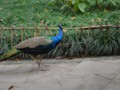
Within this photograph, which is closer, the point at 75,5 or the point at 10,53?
the point at 10,53

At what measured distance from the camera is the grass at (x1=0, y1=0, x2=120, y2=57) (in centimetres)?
691

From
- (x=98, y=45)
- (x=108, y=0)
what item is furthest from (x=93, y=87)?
(x=108, y=0)

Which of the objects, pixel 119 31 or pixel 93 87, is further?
pixel 119 31

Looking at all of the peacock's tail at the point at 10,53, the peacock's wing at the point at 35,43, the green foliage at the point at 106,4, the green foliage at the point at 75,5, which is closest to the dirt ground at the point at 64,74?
the peacock's tail at the point at 10,53

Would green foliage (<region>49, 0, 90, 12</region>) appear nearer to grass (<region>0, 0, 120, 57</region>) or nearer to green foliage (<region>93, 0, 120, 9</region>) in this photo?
grass (<region>0, 0, 120, 57</region>)

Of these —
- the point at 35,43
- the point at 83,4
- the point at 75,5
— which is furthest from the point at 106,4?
the point at 35,43

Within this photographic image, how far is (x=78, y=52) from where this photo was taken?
698 cm

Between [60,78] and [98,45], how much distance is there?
5.32ft

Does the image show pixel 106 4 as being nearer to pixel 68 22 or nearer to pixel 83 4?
pixel 83 4

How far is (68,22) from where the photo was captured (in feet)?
26.6

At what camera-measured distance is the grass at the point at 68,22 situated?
22.7ft

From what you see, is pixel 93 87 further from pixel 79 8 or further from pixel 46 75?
pixel 79 8

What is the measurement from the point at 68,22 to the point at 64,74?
257cm

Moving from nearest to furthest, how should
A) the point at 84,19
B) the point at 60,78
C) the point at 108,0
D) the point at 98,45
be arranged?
the point at 60,78 < the point at 98,45 < the point at 84,19 < the point at 108,0
